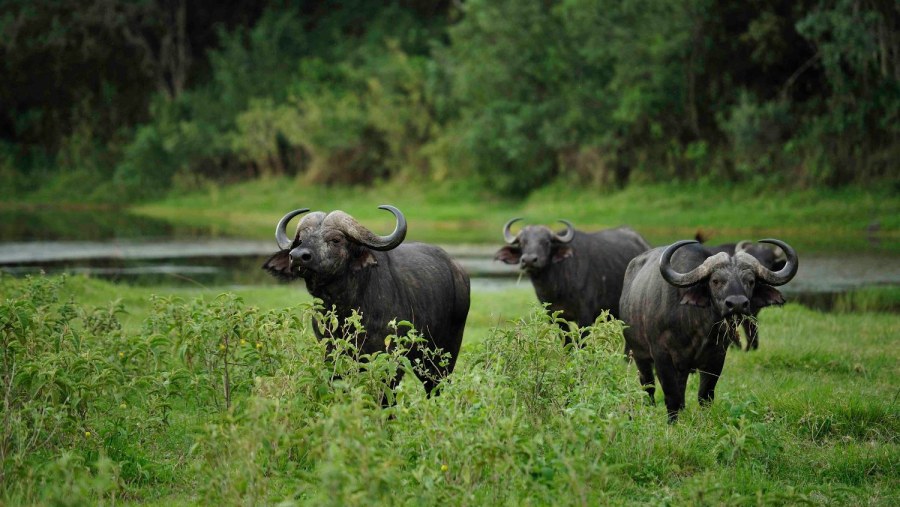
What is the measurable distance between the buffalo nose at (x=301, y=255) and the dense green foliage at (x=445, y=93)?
55.3 feet

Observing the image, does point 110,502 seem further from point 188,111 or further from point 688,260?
point 188,111

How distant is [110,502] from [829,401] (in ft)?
14.6

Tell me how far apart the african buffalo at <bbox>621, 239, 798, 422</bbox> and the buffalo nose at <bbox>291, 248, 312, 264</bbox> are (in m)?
2.21

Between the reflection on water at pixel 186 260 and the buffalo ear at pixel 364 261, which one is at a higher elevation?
the buffalo ear at pixel 364 261

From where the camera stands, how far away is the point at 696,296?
21.6 ft

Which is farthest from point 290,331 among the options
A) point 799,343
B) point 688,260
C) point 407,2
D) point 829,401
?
point 407,2

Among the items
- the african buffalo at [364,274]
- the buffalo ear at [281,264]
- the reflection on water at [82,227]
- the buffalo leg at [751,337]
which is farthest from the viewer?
the reflection on water at [82,227]

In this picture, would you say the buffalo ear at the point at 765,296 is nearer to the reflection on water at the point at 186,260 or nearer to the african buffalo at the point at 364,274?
the african buffalo at the point at 364,274

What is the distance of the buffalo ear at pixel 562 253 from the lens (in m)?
9.86

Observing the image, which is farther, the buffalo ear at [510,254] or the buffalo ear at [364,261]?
the buffalo ear at [510,254]

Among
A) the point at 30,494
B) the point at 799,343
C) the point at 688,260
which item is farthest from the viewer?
the point at 799,343

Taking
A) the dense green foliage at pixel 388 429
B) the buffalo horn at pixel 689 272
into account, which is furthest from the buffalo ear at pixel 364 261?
the buffalo horn at pixel 689 272

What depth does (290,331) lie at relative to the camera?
232 inches

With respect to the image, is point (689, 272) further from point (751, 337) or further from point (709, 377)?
point (751, 337)
